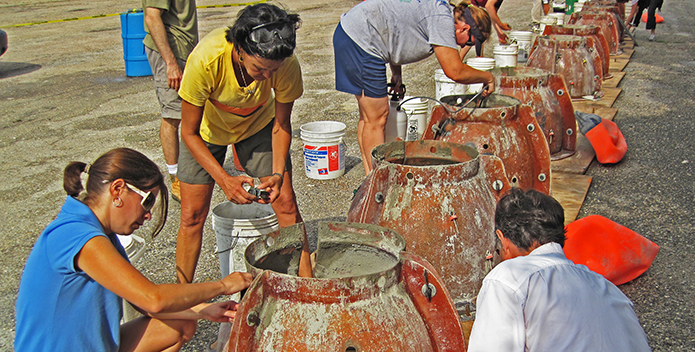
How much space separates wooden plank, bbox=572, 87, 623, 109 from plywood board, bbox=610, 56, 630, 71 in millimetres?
1748

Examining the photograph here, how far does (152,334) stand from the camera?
2271mm

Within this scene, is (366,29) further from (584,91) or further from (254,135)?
(584,91)

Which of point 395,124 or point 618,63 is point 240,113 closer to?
point 395,124

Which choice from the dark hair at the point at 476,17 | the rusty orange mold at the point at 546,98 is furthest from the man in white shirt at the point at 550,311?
the rusty orange mold at the point at 546,98

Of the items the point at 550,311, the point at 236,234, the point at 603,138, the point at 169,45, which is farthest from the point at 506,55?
the point at 550,311

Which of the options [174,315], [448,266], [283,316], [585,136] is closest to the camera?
[283,316]

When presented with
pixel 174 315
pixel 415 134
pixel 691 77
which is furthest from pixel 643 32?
pixel 174 315

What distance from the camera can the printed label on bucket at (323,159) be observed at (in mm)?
4965

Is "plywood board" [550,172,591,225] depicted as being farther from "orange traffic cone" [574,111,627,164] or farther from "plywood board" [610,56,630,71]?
"plywood board" [610,56,630,71]

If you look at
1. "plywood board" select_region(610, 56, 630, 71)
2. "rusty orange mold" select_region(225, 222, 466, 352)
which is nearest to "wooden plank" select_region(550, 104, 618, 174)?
"rusty orange mold" select_region(225, 222, 466, 352)

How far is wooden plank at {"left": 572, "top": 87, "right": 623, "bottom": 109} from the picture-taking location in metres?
7.37

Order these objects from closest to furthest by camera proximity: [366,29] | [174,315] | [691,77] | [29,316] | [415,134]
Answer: [29,316] → [174,315] → [366,29] → [415,134] → [691,77]

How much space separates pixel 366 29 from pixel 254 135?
4.44 feet

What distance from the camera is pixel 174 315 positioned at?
90.4 inches
